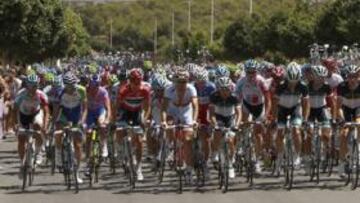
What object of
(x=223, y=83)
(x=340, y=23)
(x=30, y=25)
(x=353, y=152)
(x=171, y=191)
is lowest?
(x=171, y=191)

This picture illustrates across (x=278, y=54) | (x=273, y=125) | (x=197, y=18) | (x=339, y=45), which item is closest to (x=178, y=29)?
(x=197, y=18)

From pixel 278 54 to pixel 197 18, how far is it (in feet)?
347

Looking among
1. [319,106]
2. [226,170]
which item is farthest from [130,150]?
[319,106]

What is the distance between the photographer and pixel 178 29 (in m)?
171

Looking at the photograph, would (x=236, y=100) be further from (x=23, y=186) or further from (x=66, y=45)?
(x=66, y=45)

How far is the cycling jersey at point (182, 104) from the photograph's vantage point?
1501cm

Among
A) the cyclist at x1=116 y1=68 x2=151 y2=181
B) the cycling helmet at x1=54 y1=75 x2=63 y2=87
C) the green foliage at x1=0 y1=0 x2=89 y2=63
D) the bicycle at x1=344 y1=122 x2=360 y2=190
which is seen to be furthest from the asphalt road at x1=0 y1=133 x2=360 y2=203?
the green foliage at x1=0 y1=0 x2=89 y2=63

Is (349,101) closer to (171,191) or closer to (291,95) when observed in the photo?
(291,95)

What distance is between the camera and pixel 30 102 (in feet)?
50.4

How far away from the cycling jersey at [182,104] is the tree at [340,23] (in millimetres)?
34499

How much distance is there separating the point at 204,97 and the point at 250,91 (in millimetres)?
890

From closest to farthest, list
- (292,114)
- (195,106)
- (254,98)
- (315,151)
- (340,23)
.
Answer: (195,106)
(292,114)
(315,151)
(254,98)
(340,23)

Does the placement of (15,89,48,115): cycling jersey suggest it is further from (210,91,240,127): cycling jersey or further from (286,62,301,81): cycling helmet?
(286,62,301,81): cycling helmet

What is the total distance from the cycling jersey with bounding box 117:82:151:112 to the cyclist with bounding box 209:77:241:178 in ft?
3.78
